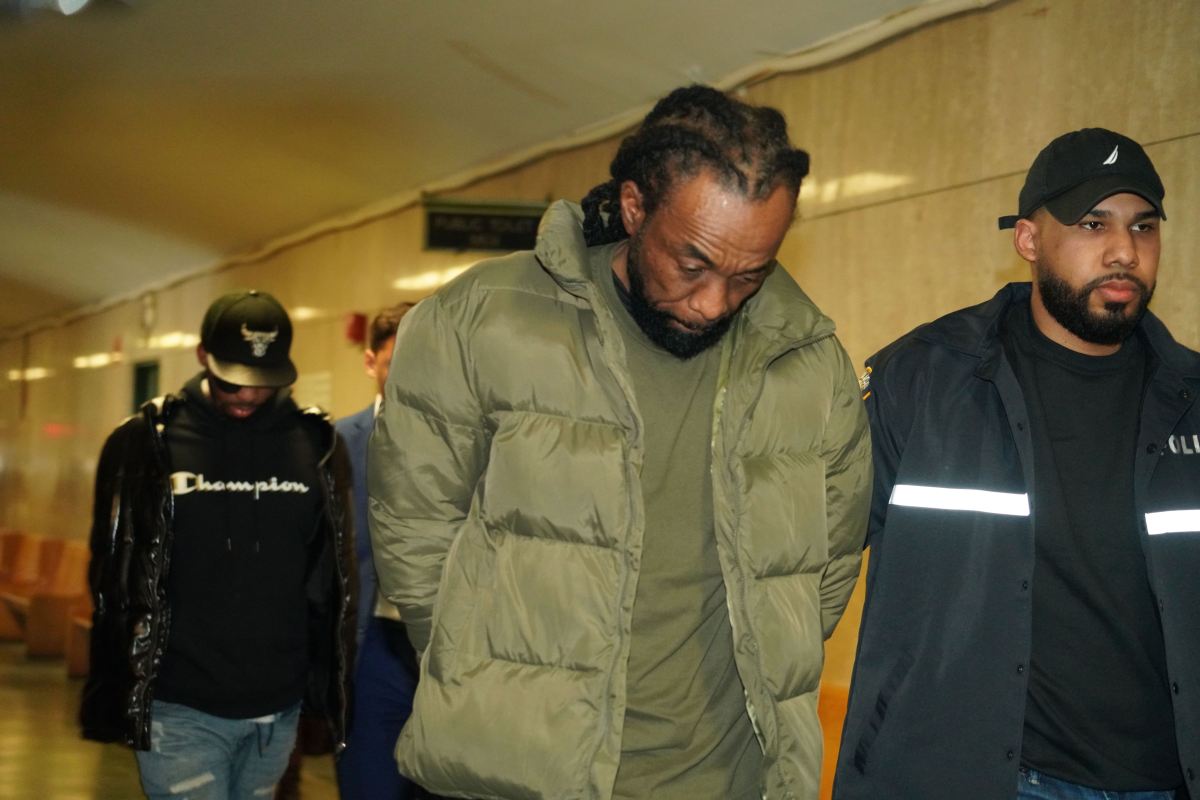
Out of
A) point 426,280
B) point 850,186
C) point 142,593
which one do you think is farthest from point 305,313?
point 142,593

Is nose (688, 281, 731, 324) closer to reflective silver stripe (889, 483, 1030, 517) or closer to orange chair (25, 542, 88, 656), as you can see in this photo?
reflective silver stripe (889, 483, 1030, 517)

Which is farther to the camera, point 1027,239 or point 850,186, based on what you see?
point 850,186

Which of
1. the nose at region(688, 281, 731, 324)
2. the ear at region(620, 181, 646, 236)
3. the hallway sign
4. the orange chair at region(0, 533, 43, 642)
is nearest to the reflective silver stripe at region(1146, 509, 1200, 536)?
the nose at region(688, 281, 731, 324)

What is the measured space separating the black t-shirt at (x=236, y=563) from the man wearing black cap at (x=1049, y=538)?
1662mm

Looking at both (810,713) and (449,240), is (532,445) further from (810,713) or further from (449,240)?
(449,240)

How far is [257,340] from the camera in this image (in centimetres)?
381

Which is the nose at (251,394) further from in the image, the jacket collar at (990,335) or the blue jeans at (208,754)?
the jacket collar at (990,335)

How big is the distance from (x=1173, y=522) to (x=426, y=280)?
23.3 ft

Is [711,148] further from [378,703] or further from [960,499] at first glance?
[378,703]

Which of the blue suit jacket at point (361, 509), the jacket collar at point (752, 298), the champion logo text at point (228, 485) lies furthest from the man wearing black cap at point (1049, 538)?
the blue suit jacket at point (361, 509)

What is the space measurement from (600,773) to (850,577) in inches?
31.9

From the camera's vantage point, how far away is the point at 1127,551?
8.90 ft

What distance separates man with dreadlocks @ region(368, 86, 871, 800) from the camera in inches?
86.3

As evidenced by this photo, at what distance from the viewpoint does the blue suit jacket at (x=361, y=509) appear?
4293 mm
